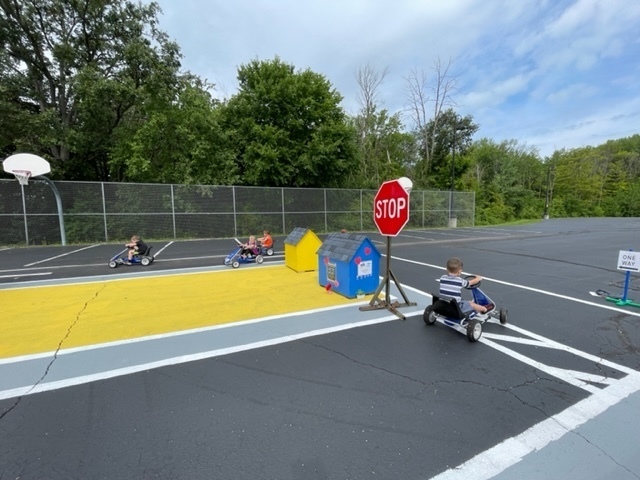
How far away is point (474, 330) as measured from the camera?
3.79 m

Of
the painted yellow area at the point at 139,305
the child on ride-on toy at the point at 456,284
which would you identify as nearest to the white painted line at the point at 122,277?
the painted yellow area at the point at 139,305

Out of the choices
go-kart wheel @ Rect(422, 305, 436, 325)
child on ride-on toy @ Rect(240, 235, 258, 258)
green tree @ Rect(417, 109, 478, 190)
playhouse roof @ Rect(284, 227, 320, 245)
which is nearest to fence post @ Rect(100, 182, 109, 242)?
child on ride-on toy @ Rect(240, 235, 258, 258)

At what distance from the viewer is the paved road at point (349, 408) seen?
198 cm

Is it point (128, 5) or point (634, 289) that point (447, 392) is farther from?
point (128, 5)

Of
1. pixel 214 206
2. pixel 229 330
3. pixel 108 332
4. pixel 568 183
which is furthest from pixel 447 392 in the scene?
pixel 568 183

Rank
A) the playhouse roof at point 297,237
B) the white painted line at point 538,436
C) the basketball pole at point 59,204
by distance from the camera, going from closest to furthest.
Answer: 1. the white painted line at point 538,436
2. the playhouse roof at point 297,237
3. the basketball pole at point 59,204

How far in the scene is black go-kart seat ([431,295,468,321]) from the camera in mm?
3934

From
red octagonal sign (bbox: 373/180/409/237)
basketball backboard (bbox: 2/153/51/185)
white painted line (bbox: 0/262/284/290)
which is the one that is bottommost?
white painted line (bbox: 0/262/284/290)

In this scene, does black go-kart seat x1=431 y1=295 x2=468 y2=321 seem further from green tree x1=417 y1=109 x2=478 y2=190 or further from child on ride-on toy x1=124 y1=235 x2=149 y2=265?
green tree x1=417 y1=109 x2=478 y2=190

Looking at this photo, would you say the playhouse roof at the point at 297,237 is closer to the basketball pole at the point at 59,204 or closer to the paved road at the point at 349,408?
the paved road at the point at 349,408

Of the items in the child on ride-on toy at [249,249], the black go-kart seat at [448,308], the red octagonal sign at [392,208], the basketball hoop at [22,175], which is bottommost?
the black go-kart seat at [448,308]

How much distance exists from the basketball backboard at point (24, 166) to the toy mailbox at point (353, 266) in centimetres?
1325

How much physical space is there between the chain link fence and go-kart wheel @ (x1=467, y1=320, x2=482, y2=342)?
14503 mm

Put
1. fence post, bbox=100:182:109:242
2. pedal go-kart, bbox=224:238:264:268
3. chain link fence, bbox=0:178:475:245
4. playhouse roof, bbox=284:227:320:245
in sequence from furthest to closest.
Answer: fence post, bbox=100:182:109:242
chain link fence, bbox=0:178:475:245
pedal go-kart, bbox=224:238:264:268
playhouse roof, bbox=284:227:320:245
